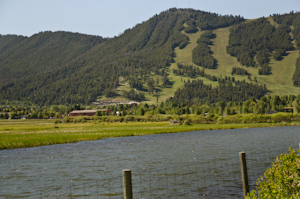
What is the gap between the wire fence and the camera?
2377 cm

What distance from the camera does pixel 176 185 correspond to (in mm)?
26406

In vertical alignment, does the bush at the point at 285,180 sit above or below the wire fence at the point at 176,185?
above

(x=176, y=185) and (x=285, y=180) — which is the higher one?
(x=285, y=180)

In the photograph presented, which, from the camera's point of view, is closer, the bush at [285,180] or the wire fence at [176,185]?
the bush at [285,180]

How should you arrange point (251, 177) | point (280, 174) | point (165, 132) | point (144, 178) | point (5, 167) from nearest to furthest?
point (280, 174) → point (251, 177) → point (144, 178) → point (5, 167) → point (165, 132)

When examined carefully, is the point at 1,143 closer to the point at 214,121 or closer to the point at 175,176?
the point at 175,176

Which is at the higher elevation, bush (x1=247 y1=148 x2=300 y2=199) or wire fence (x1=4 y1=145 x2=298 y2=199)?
bush (x1=247 y1=148 x2=300 y2=199)

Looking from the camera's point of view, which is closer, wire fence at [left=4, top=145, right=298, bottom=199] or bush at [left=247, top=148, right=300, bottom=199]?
bush at [left=247, top=148, right=300, bottom=199]

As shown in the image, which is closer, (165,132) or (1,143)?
(1,143)

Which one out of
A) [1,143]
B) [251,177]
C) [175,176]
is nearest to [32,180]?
[175,176]

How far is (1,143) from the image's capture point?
66562 millimetres

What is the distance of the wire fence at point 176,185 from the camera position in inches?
936

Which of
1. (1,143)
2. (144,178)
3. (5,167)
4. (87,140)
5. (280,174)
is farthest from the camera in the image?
(87,140)

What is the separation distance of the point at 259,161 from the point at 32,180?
25.6 metres
